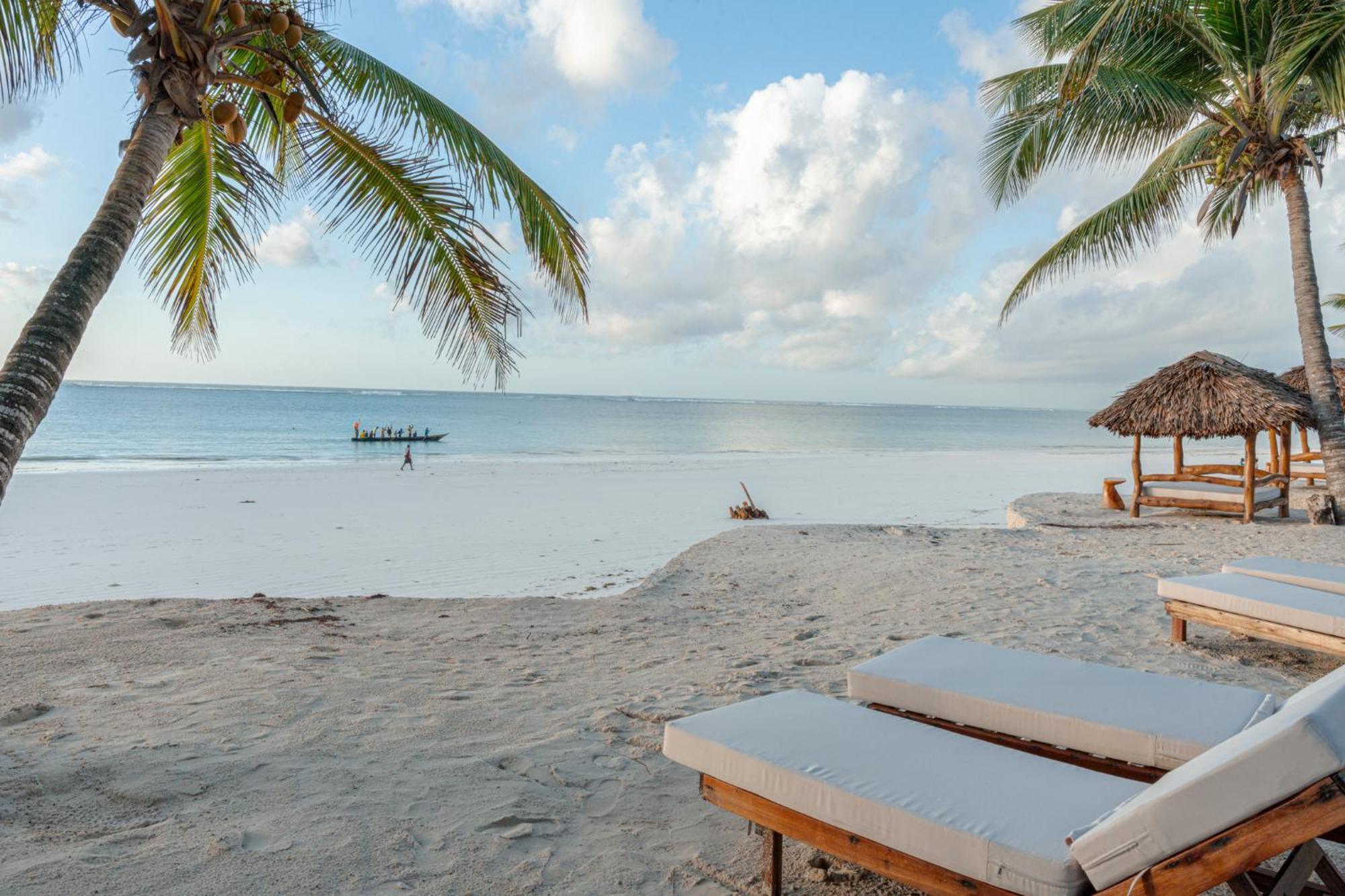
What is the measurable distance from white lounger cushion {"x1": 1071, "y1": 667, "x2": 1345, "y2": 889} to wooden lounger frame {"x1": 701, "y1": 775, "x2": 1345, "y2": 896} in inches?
0.7

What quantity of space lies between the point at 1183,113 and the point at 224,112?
9977 mm

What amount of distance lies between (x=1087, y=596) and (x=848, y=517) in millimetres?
7033

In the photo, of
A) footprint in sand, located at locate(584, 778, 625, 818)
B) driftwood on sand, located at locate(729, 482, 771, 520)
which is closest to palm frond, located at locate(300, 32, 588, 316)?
footprint in sand, located at locate(584, 778, 625, 818)

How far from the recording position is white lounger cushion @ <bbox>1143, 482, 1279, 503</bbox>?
959 cm

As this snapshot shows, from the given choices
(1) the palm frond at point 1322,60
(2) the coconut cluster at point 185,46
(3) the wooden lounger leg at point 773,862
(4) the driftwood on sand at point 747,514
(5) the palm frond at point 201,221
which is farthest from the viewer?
(4) the driftwood on sand at point 747,514

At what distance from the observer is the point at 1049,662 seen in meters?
2.71

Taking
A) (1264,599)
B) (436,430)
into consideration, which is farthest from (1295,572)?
(436,430)

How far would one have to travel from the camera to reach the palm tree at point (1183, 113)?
7.76 meters

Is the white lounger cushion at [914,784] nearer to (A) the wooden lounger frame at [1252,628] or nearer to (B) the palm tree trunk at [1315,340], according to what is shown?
(A) the wooden lounger frame at [1252,628]

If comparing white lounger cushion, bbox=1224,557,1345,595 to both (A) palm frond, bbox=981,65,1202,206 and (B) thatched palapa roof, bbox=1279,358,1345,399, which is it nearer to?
(A) palm frond, bbox=981,65,1202,206

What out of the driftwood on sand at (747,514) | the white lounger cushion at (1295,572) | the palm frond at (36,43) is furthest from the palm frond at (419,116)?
the driftwood on sand at (747,514)

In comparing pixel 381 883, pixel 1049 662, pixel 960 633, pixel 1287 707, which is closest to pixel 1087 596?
pixel 960 633

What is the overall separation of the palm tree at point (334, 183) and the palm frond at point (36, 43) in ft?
0.03

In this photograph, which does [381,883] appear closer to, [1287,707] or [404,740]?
[404,740]
